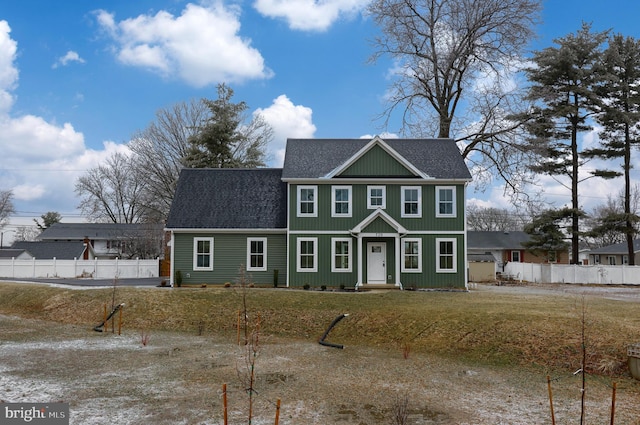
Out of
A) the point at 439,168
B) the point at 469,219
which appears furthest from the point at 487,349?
the point at 469,219

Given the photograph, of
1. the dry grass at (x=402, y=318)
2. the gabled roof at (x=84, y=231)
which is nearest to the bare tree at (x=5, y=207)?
the gabled roof at (x=84, y=231)

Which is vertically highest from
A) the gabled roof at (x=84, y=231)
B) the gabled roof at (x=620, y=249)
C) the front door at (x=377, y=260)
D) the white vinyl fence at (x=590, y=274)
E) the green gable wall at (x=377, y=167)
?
the green gable wall at (x=377, y=167)

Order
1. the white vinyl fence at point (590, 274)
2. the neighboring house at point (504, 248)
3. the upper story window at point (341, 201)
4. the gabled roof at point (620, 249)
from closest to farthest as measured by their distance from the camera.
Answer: the upper story window at point (341, 201) → the white vinyl fence at point (590, 274) → the gabled roof at point (620, 249) → the neighboring house at point (504, 248)

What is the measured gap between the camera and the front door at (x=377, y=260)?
78.2 ft

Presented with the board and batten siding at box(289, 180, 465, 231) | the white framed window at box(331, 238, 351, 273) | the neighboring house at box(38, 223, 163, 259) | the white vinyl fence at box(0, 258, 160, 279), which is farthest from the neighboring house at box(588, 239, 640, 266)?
the neighboring house at box(38, 223, 163, 259)

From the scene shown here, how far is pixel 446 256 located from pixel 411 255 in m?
1.67

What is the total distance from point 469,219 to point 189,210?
61944 millimetres

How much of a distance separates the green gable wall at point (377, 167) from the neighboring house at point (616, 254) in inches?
1217

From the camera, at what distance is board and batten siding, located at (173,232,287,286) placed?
79.9ft

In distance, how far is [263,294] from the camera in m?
19.5

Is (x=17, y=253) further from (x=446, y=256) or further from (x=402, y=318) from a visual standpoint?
(x=402, y=318)

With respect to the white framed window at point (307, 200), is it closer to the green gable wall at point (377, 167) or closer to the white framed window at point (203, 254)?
the green gable wall at point (377, 167)

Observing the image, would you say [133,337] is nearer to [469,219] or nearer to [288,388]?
[288,388]

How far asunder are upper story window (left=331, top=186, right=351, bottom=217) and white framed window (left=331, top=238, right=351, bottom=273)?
1240 mm
